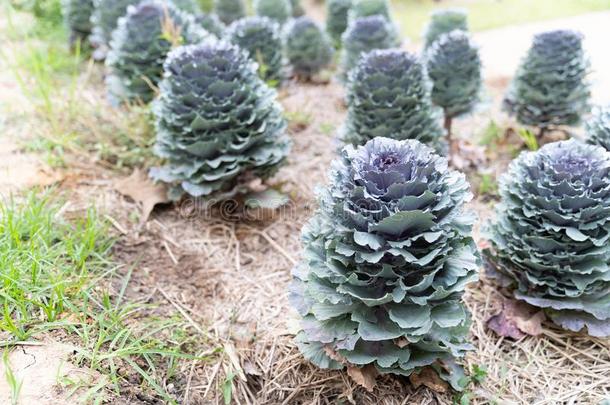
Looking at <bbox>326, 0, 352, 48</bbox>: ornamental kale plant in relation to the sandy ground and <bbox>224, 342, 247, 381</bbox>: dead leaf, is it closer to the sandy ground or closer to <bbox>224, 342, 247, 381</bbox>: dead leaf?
the sandy ground

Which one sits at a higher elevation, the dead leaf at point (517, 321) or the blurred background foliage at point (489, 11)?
the dead leaf at point (517, 321)

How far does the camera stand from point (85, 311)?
1882mm

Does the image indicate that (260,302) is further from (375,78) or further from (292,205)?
(375,78)

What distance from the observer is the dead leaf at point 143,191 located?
108 inches

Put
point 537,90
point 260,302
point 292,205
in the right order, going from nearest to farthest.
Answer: point 260,302
point 292,205
point 537,90

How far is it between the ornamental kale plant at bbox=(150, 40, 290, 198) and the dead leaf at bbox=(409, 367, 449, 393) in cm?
132

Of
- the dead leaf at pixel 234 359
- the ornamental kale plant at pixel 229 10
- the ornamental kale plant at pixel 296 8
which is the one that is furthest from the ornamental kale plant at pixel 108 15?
the ornamental kale plant at pixel 296 8

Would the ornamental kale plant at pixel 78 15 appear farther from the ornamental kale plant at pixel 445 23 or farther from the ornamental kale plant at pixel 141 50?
the ornamental kale plant at pixel 445 23

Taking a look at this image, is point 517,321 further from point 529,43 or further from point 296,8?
point 296,8

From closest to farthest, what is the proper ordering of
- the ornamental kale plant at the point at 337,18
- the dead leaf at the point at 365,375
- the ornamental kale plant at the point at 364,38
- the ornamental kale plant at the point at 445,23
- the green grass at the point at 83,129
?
the dead leaf at the point at 365,375
the green grass at the point at 83,129
the ornamental kale plant at the point at 364,38
the ornamental kale plant at the point at 445,23
the ornamental kale plant at the point at 337,18

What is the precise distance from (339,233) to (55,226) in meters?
1.43

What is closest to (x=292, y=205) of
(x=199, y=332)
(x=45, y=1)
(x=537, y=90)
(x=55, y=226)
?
(x=199, y=332)

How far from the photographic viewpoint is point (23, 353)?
1.68 m

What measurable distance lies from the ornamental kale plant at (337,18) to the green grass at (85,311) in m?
4.64
